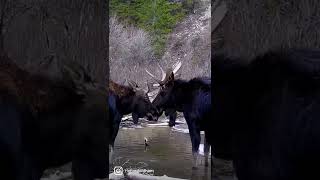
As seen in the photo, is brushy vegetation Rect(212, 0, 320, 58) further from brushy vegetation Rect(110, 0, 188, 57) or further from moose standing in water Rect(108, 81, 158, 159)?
moose standing in water Rect(108, 81, 158, 159)

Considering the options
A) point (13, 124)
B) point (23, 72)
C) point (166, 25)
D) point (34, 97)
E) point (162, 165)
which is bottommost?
point (162, 165)

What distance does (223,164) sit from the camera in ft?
11.1

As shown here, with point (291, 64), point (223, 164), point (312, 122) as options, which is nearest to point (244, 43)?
point (291, 64)

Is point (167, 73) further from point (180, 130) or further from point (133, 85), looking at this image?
point (180, 130)

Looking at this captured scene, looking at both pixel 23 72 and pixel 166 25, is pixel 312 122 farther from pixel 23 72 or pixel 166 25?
pixel 23 72

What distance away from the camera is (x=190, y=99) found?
439 cm

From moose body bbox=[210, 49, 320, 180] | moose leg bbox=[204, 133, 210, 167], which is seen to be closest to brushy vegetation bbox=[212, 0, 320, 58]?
moose body bbox=[210, 49, 320, 180]

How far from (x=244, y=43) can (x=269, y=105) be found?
1.85ft

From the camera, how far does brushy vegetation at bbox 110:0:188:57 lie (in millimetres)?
4285

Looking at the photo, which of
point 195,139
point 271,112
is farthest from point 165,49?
point 271,112

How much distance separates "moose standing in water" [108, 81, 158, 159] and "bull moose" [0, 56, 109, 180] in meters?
0.69

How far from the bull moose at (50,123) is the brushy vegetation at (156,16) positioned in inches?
42.4

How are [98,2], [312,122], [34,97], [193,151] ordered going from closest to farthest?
[312,122], [34,97], [98,2], [193,151]

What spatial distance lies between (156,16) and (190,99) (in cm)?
102
